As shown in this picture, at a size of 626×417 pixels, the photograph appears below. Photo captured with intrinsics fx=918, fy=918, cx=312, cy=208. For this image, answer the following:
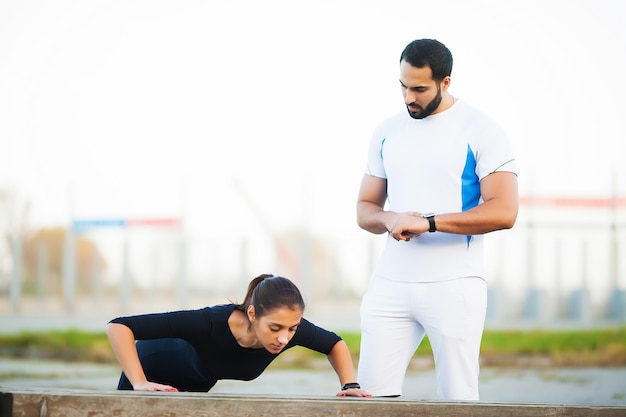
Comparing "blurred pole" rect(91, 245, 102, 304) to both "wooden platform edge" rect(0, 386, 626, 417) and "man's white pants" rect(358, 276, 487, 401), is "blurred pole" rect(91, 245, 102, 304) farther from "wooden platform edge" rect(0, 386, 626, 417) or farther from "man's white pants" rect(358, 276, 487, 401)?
"wooden platform edge" rect(0, 386, 626, 417)

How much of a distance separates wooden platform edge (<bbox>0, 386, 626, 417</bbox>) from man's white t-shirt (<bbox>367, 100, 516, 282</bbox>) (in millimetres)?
729

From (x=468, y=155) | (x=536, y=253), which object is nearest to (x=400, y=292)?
(x=468, y=155)

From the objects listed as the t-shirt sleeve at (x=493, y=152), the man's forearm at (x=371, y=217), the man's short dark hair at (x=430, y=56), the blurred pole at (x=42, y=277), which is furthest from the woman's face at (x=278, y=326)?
the blurred pole at (x=42, y=277)

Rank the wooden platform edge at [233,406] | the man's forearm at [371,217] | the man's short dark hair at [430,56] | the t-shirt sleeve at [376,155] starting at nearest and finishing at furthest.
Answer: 1. the wooden platform edge at [233,406]
2. the man's short dark hair at [430,56]
3. the man's forearm at [371,217]
4. the t-shirt sleeve at [376,155]

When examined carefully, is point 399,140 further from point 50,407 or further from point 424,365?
point 424,365

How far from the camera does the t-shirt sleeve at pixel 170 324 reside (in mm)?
3082

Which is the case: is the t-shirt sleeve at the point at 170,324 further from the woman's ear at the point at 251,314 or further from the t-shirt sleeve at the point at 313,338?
the t-shirt sleeve at the point at 313,338

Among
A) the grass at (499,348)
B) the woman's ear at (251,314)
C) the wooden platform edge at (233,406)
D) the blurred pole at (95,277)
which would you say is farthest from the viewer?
the blurred pole at (95,277)

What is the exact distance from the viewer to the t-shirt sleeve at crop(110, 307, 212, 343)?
308cm

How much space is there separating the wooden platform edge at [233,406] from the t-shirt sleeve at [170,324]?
46 centimetres

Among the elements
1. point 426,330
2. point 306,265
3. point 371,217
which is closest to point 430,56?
point 371,217

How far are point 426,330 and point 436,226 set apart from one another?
0.44 meters

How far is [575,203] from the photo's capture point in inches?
462

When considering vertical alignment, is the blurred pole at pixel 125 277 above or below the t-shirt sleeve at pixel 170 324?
below
